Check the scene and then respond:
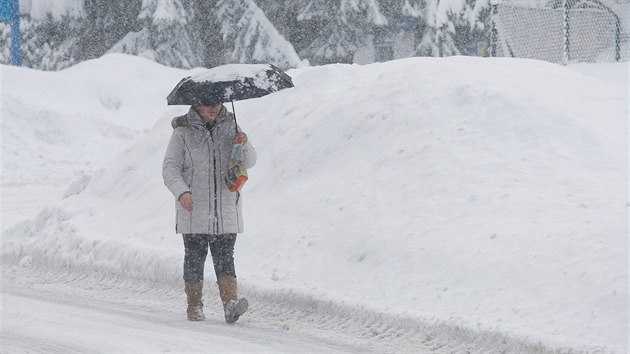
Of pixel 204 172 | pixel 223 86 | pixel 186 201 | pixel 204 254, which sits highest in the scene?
pixel 223 86

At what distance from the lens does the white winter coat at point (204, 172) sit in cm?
738

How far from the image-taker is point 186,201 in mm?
7227

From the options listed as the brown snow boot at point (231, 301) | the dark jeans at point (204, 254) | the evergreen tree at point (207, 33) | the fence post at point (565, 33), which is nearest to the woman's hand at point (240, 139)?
the dark jeans at point (204, 254)

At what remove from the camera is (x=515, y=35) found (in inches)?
722

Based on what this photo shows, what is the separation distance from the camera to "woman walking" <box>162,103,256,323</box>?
24.2 ft

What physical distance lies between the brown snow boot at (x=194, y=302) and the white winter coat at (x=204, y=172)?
0.42 metres

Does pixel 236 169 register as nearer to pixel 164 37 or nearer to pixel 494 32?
pixel 494 32

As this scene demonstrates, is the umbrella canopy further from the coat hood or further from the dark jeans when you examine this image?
the dark jeans

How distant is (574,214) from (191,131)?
2.70 m

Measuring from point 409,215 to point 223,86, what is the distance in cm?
197

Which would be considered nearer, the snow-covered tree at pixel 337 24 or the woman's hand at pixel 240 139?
the woman's hand at pixel 240 139

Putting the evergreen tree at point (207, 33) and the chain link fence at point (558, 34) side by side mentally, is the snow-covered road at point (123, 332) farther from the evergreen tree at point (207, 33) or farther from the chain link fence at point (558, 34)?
the evergreen tree at point (207, 33)

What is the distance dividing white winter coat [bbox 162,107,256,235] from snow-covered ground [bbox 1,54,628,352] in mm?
809

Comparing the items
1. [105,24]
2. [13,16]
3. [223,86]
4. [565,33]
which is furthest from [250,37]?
[223,86]
